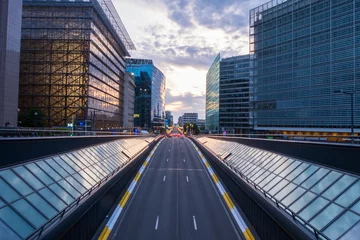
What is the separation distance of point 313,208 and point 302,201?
102 cm

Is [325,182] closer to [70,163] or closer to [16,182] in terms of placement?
[16,182]

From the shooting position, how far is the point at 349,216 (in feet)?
30.8

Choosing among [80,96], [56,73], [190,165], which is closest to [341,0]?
[190,165]

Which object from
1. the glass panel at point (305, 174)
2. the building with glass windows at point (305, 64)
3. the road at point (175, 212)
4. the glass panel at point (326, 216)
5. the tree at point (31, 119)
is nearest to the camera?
the glass panel at point (326, 216)

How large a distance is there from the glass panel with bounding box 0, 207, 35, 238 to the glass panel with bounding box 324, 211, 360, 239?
10.9 m

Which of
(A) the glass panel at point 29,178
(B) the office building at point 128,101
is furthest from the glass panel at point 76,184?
(B) the office building at point 128,101

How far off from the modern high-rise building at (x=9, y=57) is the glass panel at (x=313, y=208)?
50.0 metres

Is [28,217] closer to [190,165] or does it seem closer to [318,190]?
[318,190]

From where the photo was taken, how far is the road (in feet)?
54.0

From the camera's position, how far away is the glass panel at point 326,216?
32.8 feet

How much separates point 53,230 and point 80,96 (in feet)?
199

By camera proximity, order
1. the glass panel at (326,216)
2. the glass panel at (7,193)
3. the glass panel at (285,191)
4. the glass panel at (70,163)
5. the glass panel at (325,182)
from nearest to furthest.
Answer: the glass panel at (326,216)
the glass panel at (7,193)
the glass panel at (325,182)
the glass panel at (285,191)
the glass panel at (70,163)

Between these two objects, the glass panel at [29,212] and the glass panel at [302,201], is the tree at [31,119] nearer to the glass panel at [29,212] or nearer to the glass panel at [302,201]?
the glass panel at [29,212]

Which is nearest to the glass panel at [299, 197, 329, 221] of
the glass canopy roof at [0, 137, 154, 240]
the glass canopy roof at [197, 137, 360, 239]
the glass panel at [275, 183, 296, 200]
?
the glass canopy roof at [197, 137, 360, 239]
